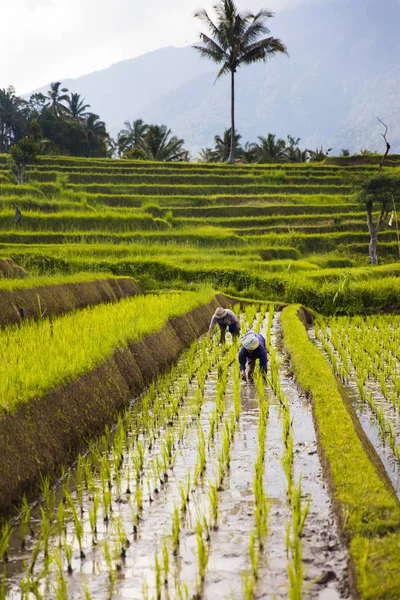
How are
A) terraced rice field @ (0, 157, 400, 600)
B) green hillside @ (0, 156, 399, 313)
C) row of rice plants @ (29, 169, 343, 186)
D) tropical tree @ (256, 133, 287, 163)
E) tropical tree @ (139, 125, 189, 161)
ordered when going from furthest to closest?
tropical tree @ (256, 133, 287, 163) < tropical tree @ (139, 125, 189, 161) < row of rice plants @ (29, 169, 343, 186) < green hillside @ (0, 156, 399, 313) < terraced rice field @ (0, 157, 400, 600)

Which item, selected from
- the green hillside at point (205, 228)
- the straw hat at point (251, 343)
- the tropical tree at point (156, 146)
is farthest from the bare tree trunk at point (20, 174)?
the straw hat at point (251, 343)

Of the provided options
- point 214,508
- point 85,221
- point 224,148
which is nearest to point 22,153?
point 85,221

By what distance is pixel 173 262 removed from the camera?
16203 mm

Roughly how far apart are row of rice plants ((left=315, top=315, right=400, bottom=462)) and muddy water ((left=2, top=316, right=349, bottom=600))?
1006 millimetres

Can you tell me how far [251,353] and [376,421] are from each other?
1.70m

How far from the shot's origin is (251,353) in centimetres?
666

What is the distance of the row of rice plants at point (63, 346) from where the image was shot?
4051 mm

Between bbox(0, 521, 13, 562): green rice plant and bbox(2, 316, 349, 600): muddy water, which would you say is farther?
bbox(0, 521, 13, 562): green rice plant

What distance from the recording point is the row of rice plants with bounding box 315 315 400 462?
17.2ft

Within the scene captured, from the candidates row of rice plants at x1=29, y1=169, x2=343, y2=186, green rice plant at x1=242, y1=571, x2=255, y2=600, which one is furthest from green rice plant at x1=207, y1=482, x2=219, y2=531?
row of rice plants at x1=29, y1=169, x2=343, y2=186

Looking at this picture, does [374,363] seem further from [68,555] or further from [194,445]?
[68,555]

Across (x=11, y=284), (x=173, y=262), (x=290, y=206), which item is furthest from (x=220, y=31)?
(x=11, y=284)

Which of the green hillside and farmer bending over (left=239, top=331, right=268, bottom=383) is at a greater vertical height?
the green hillside

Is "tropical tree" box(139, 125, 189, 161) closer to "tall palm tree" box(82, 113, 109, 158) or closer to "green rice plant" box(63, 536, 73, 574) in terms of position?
"tall palm tree" box(82, 113, 109, 158)
